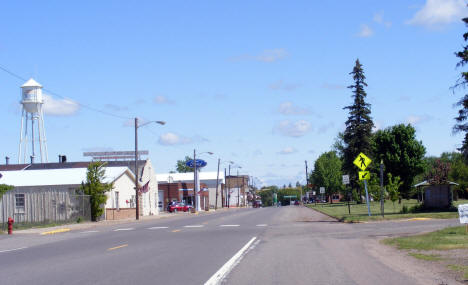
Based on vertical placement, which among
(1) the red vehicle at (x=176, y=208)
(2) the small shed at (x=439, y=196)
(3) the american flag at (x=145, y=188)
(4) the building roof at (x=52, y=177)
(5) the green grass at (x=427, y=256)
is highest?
(4) the building roof at (x=52, y=177)

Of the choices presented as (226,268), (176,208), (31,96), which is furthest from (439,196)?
(176,208)

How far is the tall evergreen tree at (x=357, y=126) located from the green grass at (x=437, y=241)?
4542 cm

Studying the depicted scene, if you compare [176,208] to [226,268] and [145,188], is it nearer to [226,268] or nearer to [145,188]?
[145,188]

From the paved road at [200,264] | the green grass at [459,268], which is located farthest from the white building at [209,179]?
the green grass at [459,268]

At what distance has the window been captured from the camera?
4062 cm

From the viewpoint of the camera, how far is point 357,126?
65.6m

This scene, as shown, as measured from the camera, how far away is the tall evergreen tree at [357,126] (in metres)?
65.5

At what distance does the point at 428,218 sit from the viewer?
3134 centimetres

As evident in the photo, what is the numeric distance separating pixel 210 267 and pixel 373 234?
11569 mm

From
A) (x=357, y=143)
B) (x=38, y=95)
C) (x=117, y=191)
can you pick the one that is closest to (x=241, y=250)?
(x=117, y=191)

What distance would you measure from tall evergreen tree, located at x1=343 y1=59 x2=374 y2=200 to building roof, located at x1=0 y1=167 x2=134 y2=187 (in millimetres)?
26513

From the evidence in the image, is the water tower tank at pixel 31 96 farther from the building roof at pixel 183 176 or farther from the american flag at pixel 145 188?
the building roof at pixel 183 176

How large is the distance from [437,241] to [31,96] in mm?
49731

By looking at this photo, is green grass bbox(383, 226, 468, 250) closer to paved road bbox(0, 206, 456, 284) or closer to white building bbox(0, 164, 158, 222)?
paved road bbox(0, 206, 456, 284)
